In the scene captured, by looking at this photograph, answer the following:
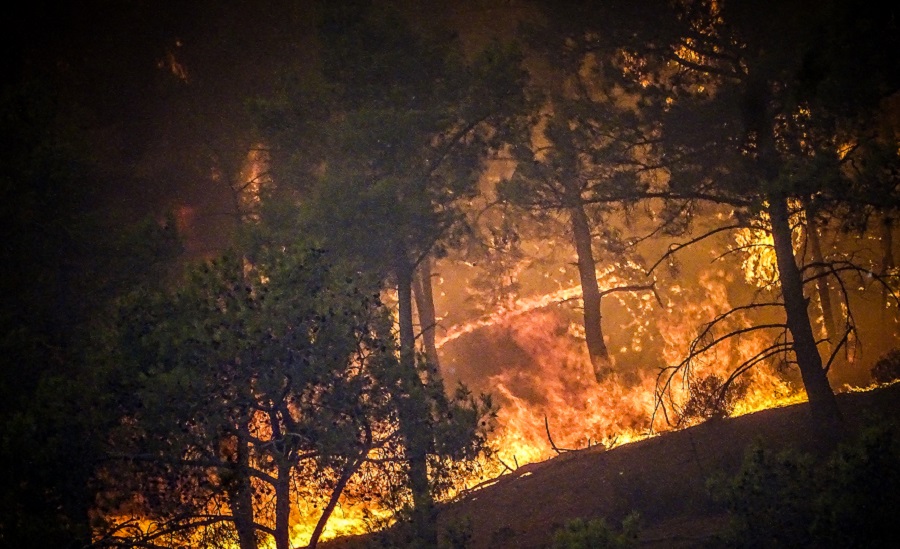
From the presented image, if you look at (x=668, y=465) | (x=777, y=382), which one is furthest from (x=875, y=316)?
(x=668, y=465)

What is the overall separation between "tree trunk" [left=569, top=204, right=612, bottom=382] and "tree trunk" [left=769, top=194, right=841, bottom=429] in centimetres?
622

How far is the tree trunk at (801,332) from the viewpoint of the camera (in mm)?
12352

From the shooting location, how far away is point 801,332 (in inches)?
496

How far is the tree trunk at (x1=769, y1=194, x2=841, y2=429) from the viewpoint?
12352 millimetres

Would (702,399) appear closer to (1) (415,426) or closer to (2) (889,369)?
(2) (889,369)

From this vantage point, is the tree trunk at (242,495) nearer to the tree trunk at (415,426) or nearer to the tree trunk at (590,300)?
the tree trunk at (415,426)

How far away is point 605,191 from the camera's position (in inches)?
522

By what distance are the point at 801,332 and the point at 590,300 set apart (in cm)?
676

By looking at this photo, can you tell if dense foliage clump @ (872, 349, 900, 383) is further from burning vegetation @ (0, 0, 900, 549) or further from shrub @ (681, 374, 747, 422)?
shrub @ (681, 374, 747, 422)

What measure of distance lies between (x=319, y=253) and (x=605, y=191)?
243 inches

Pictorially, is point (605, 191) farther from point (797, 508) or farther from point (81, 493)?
point (81, 493)

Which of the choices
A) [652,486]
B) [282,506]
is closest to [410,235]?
[282,506]

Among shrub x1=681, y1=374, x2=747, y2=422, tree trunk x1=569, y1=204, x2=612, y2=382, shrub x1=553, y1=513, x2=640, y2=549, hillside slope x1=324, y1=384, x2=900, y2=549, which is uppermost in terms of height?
tree trunk x1=569, y1=204, x2=612, y2=382

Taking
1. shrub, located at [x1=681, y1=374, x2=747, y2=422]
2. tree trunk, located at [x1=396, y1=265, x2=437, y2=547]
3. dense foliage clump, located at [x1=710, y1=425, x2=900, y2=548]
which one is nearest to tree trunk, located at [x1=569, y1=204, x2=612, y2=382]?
shrub, located at [x1=681, y1=374, x2=747, y2=422]
